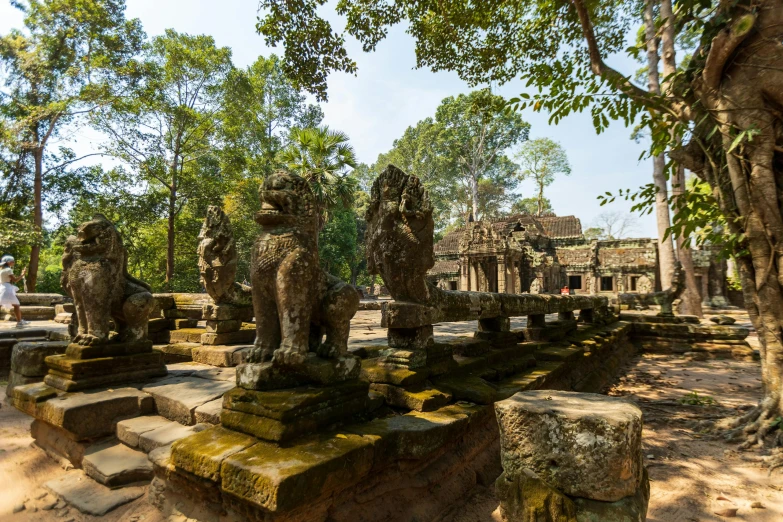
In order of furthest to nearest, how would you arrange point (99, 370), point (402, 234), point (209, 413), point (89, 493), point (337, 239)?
point (337, 239)
point (99, 370)
point (402, 234)
point (209, 413)
point (89, 493)

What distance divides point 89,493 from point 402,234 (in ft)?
8.95

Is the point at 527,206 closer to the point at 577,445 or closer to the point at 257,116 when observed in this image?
the point at 257,116

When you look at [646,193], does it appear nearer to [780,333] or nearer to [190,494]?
[780,333]

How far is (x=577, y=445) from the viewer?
1.78m

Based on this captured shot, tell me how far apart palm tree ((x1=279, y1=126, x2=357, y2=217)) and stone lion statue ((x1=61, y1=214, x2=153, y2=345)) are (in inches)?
449

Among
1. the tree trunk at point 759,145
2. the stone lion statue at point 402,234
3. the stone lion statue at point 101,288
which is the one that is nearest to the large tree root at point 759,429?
the tree trunk at point 759,145

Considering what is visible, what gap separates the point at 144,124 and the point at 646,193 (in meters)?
20.2

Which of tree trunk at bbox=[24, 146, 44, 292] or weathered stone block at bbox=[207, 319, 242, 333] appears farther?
tree trunk at bbox=[24, 146, 44, 292]

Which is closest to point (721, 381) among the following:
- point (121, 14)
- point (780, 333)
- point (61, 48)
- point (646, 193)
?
point (780, 333)

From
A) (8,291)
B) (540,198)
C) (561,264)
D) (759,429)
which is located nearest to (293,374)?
(759,429)

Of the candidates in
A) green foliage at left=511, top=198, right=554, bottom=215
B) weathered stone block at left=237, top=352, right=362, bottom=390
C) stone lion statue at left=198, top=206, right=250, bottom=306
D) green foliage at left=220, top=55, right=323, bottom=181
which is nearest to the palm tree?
green foliage at left=220, top=55, right=323, bottom=181

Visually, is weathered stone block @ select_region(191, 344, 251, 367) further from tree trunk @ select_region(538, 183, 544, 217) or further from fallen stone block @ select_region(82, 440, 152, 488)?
tree trunk @ select_region(538, 183, 544, 217)

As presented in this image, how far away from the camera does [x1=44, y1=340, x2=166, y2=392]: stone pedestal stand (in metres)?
3.16

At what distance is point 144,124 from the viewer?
1767 cm
